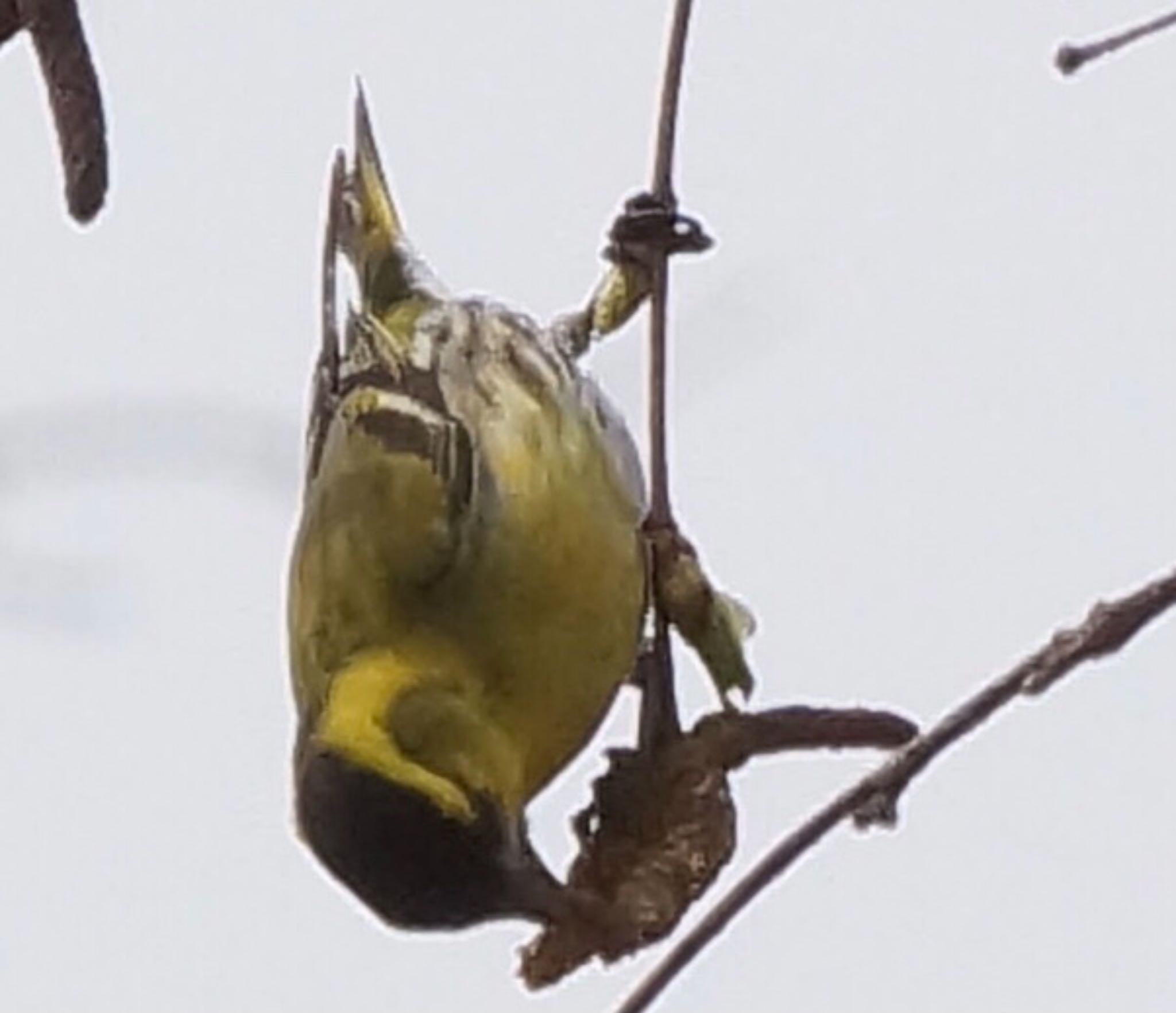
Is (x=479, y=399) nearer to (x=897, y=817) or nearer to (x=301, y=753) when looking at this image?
(x=301, y=753)

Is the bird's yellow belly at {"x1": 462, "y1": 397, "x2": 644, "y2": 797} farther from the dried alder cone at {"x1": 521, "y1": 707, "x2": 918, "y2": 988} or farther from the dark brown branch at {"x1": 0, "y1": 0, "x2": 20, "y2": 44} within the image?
the dark brown branch at {"x1": 0, "y1": 0, "x2": 20, "y2": 44}

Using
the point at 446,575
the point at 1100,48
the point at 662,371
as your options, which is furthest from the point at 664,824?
the point at 446,575

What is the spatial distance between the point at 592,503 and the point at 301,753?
41cm

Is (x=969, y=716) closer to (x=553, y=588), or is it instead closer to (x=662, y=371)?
(x=662, y=371)

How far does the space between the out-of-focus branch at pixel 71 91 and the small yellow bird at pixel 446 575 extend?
925 mm

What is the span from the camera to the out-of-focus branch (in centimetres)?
71

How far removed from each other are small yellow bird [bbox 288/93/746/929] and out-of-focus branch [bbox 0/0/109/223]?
3.04ft

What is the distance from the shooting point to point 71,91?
2.53ft

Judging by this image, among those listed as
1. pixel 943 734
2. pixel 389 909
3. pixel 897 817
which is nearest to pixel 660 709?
pixel 389 909

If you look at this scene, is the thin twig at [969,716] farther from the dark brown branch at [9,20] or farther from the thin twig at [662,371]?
the thin twig at [662,371]

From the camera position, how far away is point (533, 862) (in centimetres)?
170

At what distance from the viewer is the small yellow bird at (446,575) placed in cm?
180

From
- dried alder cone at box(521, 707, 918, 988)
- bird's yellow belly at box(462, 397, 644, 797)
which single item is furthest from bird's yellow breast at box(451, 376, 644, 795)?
dried alder cone at box(521, 707, 918, 988)

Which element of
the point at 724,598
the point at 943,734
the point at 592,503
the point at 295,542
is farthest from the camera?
the point at 295,542
